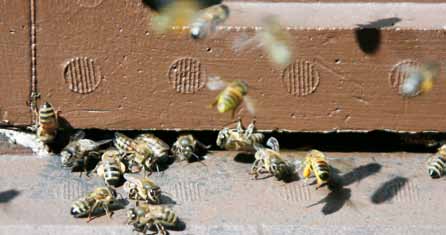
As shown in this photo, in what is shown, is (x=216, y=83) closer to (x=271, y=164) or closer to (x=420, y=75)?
(x=271, y=164)

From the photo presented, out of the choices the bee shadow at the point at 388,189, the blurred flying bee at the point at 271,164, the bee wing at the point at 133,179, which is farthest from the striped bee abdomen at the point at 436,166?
the bee wing at the point at 133,179

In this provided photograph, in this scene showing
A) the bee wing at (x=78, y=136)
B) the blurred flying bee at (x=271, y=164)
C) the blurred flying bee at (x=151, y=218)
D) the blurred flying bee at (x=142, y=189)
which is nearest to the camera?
the blurred flying bee at (x=151, y=218)

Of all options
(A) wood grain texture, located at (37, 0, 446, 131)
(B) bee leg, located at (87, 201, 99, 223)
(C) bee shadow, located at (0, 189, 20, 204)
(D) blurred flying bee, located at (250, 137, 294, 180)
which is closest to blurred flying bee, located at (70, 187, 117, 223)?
(B) bee leg, located at (87, 201, 99, 223)

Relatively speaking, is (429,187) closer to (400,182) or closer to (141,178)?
(400,182)

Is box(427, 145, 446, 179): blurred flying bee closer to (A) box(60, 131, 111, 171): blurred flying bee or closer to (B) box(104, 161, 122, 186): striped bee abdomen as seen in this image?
(B) box(104, 161, 122, 186): striped bee abdomen

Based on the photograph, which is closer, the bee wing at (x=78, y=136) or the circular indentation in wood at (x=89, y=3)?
the circular indentation in wood at (x=89, y=3)

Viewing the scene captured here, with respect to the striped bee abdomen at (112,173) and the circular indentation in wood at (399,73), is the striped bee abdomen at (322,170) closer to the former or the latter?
the circular indentation in wood at (399,73)
